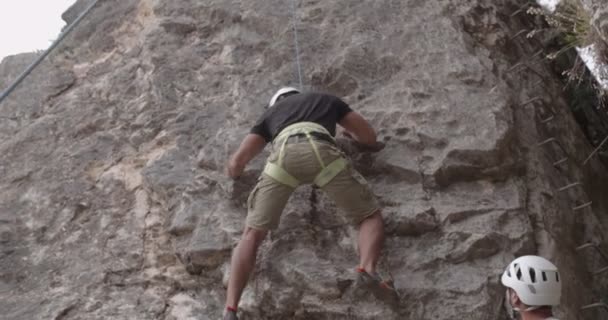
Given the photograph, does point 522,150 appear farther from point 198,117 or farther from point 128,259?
point 128,259

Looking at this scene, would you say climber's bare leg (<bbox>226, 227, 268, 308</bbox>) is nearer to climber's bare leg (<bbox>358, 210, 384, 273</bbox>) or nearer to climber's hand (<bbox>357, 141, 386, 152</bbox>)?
climber's bare leg (<bbox>358, 210, 384, 273</bbox>)

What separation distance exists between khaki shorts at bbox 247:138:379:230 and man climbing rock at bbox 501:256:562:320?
3.76ft

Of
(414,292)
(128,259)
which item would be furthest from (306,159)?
(128,259)

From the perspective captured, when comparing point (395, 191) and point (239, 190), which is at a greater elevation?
point (239, 190)

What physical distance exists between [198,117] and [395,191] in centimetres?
184

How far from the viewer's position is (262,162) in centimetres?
583

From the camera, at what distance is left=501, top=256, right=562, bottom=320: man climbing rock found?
4055 mm

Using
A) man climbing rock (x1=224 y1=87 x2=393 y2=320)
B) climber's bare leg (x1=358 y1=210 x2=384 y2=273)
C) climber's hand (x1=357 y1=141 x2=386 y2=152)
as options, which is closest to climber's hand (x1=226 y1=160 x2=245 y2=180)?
man climbing rock (x1=224 y1=87 x2=393 y2=320)

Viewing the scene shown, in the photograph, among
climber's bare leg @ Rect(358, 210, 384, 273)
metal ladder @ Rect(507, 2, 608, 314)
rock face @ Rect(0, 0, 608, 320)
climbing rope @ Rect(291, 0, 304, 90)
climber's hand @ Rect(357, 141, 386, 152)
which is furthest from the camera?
climbing rope @ Rect(291, 0, 304, 90)

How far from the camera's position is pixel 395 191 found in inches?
222

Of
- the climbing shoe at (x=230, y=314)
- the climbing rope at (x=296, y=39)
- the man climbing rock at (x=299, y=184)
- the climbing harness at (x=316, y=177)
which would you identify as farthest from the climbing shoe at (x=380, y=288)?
the climbing rope at (x=296, y=39)

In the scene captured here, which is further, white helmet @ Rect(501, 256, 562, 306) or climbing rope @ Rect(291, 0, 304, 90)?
climbing rope @ Rect(291, 0, 304, 90)

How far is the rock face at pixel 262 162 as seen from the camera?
5.27 m

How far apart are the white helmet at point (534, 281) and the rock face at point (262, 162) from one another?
28.3 inches
